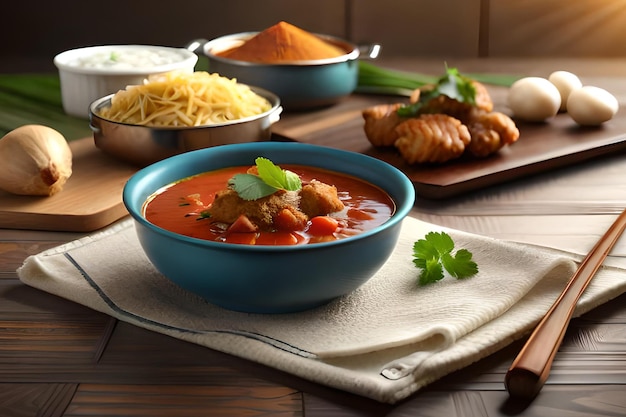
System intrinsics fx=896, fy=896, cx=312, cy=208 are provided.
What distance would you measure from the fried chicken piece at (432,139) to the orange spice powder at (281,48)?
27.2 inches

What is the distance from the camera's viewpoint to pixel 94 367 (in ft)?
5.05

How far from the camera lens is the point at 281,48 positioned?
313 cm

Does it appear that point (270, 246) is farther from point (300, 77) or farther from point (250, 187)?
point (300, 77)

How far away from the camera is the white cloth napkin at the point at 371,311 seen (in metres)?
1.50

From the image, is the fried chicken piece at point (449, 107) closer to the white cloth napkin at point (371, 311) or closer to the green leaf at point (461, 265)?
the white cloth napkin at point (371, 311)

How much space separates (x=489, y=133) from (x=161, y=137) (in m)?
0.94

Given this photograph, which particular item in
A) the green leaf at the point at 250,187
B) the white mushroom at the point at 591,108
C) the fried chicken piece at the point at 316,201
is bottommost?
the white mushroom at the point at 591,108

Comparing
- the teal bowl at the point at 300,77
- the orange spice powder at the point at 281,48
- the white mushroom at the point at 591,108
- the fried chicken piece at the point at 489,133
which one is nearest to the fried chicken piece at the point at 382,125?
the fried chicken piece at the point at 489,133

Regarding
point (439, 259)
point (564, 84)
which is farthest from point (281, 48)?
point (439, 259)

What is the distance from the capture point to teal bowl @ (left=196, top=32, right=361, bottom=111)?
3.04 meters

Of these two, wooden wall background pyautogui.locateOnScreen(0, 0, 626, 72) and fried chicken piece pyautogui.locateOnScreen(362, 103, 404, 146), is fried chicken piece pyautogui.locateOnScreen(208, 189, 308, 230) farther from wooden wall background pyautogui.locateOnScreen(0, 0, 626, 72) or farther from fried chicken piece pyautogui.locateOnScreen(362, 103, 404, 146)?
wooden wall background pyautogui.locateOnScreen(0, 0, 626, 72)

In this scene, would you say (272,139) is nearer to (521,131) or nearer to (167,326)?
(521,131)

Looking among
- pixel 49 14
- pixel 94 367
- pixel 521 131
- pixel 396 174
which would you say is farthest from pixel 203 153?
pixel 49 14

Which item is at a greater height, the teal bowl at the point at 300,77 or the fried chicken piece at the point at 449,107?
the fried chicken piece at the point at 449,107
